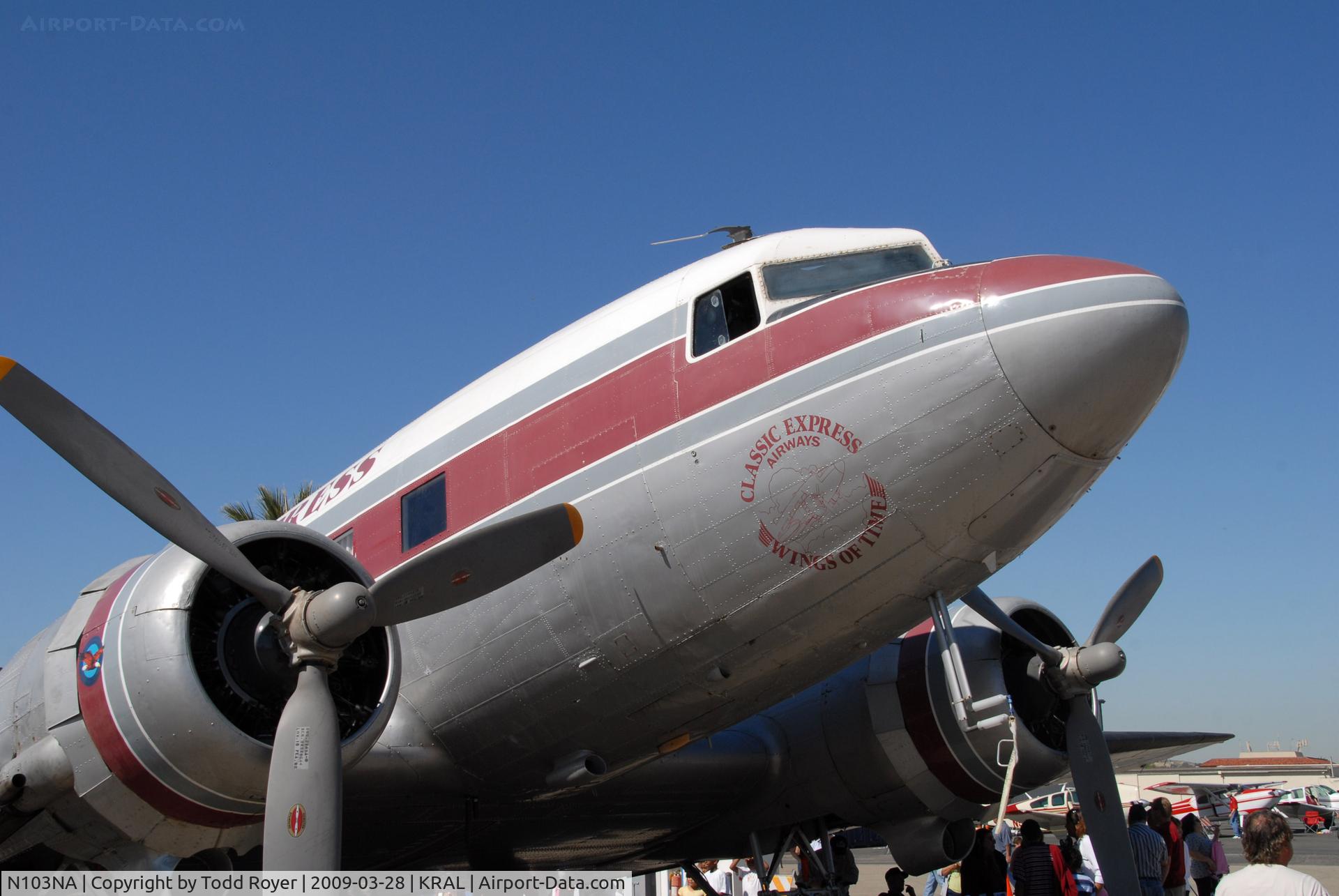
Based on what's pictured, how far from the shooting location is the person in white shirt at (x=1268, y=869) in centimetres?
430

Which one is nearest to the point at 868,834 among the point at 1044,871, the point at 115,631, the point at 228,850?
the point at 1044,871

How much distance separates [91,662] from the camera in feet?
22.7

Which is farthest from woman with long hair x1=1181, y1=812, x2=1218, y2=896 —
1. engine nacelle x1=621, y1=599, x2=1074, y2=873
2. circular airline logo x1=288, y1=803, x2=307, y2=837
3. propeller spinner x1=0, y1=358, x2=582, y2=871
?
circular airline logo x1=288, y1=803, x2=307, y2=837

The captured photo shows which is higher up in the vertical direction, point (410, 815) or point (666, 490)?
point (666, 490)

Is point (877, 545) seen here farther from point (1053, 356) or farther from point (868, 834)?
point (868, 834)

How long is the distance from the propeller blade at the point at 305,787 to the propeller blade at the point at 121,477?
662 millimetres

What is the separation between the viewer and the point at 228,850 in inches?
305

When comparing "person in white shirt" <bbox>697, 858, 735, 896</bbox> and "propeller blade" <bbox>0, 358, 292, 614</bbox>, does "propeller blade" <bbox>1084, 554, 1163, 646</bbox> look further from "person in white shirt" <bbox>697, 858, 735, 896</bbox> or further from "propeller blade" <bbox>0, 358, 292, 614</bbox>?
"person in white shirt" <bbox>697, 858, 735, 896</bbox>

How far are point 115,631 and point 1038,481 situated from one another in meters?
Answer: 5.37

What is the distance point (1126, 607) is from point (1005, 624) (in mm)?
1349

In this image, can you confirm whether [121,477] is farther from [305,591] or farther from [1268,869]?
[1268,869]

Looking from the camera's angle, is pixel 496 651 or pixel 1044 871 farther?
pixel 1044 871

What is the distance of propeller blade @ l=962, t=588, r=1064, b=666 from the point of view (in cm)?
962

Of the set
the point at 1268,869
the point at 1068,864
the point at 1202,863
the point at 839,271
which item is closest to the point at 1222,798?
the point at 1202,863
